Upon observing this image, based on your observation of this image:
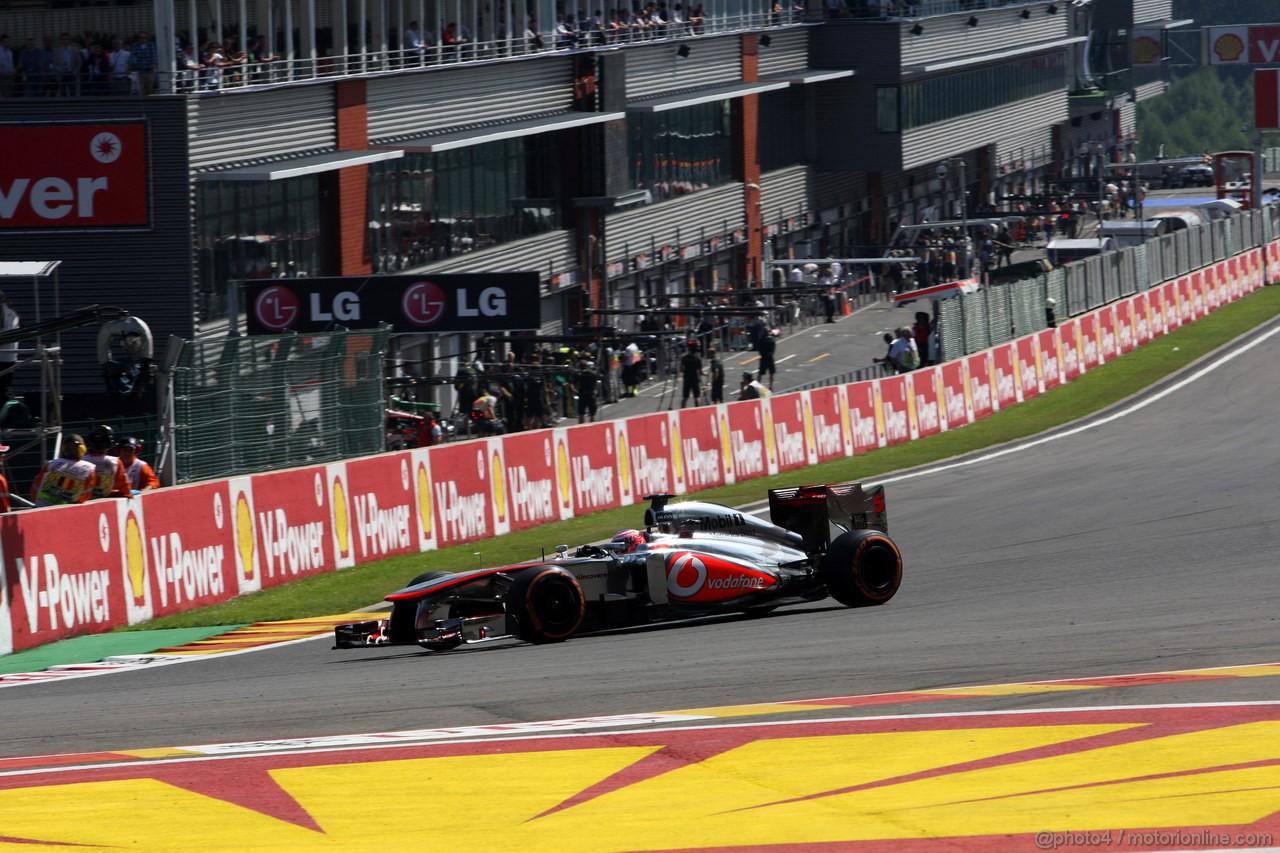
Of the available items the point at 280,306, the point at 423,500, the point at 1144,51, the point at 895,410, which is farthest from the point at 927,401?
the point at 1144,51

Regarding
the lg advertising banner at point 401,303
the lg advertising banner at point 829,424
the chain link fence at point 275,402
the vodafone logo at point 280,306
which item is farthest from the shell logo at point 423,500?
the lg advertising banner at point 829,424

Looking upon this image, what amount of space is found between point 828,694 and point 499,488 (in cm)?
1208

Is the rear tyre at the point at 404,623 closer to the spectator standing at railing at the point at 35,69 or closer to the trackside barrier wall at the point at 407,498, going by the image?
the trackside barrier wall at the point at 407,498

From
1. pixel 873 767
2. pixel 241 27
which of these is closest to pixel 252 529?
pixel 873 767

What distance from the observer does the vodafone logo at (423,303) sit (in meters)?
27.9

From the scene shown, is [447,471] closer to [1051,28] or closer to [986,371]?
[986,371]

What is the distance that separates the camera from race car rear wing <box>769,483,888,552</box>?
14.0 metres

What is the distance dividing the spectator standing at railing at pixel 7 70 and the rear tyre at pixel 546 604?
22.6 metres

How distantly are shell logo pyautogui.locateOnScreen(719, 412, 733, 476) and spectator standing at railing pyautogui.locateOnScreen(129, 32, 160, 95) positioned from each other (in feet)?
41.5

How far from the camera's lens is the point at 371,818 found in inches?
305

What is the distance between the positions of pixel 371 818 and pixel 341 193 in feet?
104

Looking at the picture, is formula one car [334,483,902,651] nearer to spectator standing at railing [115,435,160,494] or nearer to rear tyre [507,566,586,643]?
rear tyre [507,566,586,643]

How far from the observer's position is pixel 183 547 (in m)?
17.0

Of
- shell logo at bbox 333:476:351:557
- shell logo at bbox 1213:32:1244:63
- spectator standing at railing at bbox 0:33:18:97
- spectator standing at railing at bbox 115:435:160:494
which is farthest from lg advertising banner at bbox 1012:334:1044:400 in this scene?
shell logo at bbox 1213:32:1244:63
